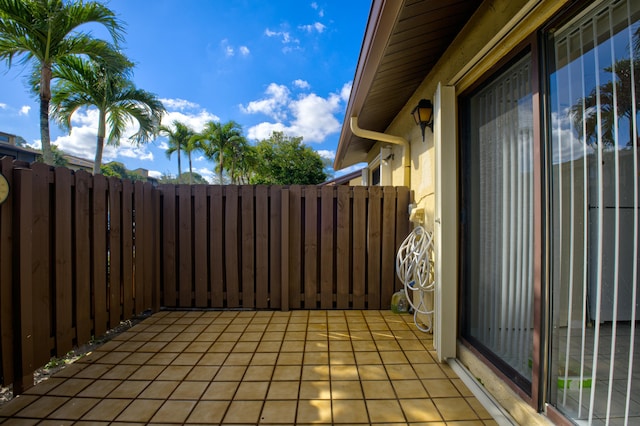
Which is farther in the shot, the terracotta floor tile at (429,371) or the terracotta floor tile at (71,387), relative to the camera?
the terracotta floor tile at (429,371)

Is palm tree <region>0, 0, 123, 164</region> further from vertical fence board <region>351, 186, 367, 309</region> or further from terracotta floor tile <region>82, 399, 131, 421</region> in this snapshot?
terracotta floor tile <region>82, 399, 131, 421</region>

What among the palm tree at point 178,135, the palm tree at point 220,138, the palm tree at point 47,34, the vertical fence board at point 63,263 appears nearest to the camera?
the vertical fence board at point 63,263

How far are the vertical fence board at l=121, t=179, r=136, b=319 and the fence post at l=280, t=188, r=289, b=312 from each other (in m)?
1.53

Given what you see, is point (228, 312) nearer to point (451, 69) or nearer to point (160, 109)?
point (451, 69)

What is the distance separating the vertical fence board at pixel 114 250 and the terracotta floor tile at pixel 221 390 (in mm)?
1455

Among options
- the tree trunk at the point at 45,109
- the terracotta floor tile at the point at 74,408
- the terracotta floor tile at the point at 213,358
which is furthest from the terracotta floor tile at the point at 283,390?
the tree trunk at the point at 45,109

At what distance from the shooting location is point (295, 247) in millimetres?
3512

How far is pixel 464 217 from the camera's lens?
7.40 feet

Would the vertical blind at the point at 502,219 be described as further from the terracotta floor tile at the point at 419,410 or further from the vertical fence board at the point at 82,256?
the vertical fence board at the point at 82,256

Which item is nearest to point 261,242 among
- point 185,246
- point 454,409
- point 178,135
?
point 185,246

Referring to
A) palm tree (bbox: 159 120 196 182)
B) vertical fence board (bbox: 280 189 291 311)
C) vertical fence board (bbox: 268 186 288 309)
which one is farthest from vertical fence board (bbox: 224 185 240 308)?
palm tree (bbox: 159 120 196 182)

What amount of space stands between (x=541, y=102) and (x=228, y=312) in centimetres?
A: 336

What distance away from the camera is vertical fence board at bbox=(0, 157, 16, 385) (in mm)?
1725

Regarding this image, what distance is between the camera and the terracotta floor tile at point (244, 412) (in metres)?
1.58
